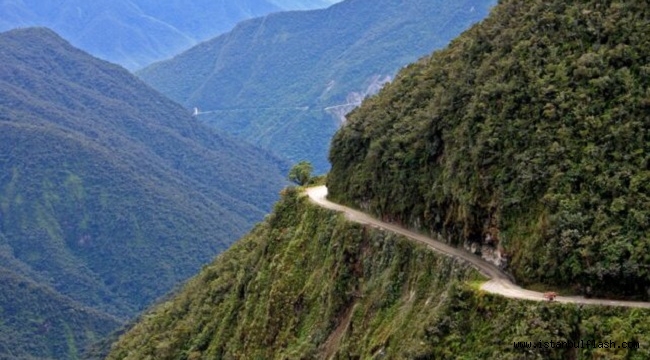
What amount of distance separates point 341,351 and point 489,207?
445 inches

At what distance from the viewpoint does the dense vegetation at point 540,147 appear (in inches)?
1443

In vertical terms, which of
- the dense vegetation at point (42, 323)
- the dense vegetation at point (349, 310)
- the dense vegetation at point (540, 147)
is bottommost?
the dense vegetation at point (42, 323)

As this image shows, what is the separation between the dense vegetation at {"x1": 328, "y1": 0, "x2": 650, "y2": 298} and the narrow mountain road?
650 millimetres

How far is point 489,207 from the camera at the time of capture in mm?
42938

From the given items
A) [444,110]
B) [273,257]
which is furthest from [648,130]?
[273,257]

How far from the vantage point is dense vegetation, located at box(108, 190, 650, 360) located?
3509cm

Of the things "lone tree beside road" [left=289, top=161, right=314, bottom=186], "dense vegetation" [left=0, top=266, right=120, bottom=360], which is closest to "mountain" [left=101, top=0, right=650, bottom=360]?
"lone tree beside road" [left=289, top=161, right=314, bottom=186]

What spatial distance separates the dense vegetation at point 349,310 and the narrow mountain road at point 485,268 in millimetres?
654

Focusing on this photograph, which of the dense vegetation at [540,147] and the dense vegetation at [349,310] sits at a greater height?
the dense vegetation at [540,147]

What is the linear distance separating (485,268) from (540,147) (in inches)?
257

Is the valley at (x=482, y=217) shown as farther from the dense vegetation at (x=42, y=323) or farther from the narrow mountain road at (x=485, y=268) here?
the dense vegetation at (x=42, y=323)

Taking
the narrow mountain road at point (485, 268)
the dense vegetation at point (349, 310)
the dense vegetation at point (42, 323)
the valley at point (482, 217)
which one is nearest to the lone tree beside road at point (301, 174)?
the dense vegetation at point (349, 310)

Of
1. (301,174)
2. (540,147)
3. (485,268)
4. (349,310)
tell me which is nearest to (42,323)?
(301,174)

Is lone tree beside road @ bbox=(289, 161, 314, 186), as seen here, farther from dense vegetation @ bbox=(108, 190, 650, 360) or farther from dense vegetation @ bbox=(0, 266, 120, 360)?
dense vegetation @ bbox=(0, 266, 120, 360)
